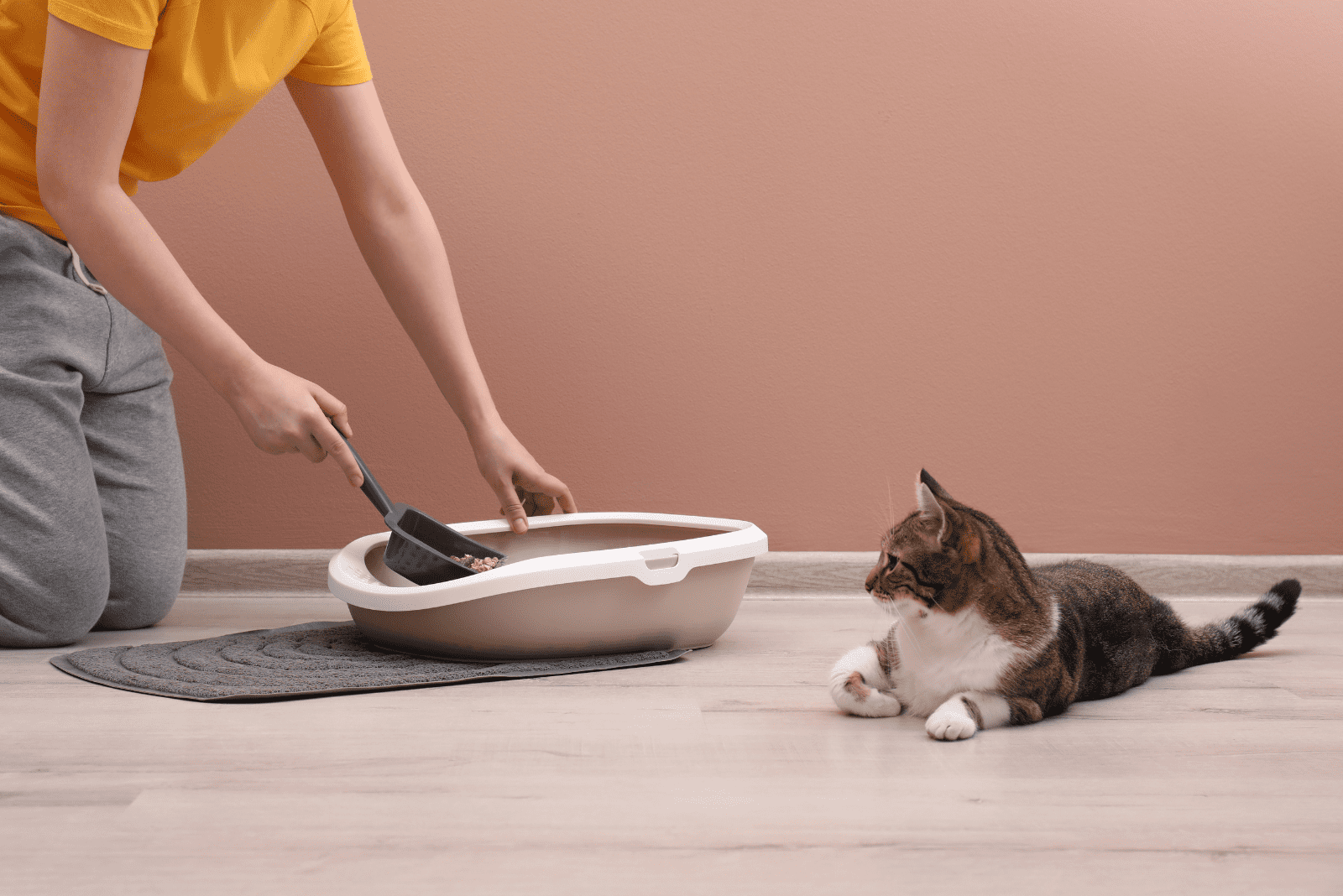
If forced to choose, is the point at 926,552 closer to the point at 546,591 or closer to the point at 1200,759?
the point at 1200,759

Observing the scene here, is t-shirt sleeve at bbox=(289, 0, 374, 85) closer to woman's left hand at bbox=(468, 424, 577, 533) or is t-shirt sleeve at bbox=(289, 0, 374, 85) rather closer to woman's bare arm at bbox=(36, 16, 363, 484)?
woman's bare arm at bbox=(36, 16, 363, 484)

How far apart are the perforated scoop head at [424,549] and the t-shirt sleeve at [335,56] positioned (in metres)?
0.58

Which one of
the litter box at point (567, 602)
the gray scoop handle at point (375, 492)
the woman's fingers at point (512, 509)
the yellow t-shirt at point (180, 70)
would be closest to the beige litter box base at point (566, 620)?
the litter box at point (567, 602)

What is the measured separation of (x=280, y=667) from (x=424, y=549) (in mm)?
198

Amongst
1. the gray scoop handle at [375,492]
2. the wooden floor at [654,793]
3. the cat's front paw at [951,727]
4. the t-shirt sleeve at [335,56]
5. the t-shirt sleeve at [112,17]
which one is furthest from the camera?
the t-shirt sleeve at [335,56]

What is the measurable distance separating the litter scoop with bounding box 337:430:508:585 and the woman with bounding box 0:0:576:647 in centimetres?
8

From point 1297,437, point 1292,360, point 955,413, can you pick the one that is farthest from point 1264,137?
point 955,413

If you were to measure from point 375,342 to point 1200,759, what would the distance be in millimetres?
1277

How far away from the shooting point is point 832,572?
1622 millimetres

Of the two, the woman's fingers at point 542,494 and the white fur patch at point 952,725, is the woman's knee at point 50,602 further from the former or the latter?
the white fur patch at point 952,725

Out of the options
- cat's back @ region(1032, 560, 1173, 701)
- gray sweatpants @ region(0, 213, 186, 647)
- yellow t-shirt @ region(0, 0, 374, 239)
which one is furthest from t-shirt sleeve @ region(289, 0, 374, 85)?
cat's back @ region(1032, 560, 1173, 701)

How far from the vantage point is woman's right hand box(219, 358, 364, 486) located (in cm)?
101

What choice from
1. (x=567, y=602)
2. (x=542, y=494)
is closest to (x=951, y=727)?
(x=567, y=602)

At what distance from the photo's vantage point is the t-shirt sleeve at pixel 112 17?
96 cm
